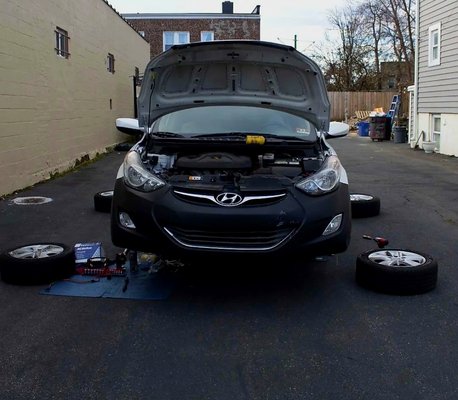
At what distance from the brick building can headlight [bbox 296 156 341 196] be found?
3303cm

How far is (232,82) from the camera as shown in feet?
19.0

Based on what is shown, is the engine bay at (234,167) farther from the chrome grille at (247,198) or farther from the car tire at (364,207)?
the car tire at (364,207)

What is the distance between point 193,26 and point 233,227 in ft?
112

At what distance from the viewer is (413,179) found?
38.6 feet

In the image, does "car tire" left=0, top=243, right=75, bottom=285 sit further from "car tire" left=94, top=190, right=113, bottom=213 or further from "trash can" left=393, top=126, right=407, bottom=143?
"trash can" left=393, top=126, right=407, bottom=143

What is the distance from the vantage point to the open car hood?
5398 millimetres

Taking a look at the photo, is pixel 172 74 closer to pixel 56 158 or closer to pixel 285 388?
pixel 285 388

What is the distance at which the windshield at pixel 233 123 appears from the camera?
18.1ft

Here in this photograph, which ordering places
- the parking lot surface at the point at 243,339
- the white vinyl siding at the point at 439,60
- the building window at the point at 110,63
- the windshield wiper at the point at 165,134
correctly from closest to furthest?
the parking lot surface at the point at 243,339
the windshield wiper at the point at 165,134
the white vinyl siding at the point at 439,60
the building window at the point at 110,63

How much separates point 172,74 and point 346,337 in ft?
10.5

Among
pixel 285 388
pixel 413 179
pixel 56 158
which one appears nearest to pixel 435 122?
pixel 413 179

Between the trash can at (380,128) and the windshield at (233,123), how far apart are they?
1861 cm

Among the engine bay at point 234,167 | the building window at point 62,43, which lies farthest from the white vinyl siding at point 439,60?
the engine bay at point 234,167

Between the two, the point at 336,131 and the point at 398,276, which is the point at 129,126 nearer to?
the point at 336,131
